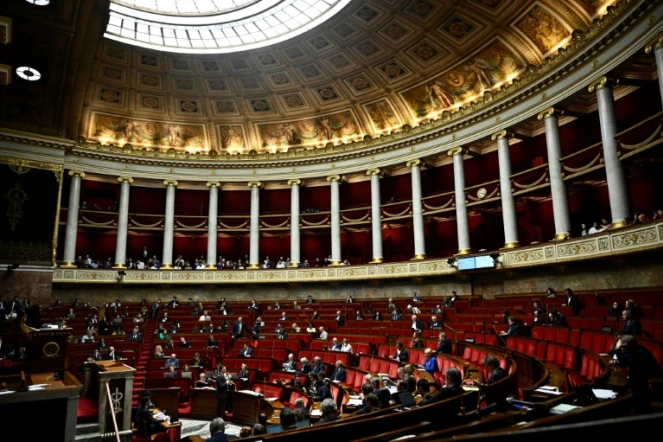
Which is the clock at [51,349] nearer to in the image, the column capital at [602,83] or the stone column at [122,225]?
the column capital at [602,83]

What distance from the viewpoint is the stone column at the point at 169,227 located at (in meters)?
25.8

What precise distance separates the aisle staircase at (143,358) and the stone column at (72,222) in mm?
7054

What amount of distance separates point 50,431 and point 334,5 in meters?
20.3

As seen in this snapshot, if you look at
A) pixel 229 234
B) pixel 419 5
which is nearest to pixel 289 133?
pixel 229 234

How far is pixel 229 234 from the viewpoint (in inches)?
1139

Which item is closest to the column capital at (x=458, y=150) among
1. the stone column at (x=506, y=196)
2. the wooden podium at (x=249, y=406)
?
the stone column at (x=506, y=196)

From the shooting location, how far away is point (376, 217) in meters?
24.5

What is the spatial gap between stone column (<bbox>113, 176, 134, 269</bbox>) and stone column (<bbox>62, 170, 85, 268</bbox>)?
2.10 metres

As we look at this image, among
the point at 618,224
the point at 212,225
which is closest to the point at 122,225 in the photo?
the point at 212,225

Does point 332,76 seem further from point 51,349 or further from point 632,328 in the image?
point 51,349

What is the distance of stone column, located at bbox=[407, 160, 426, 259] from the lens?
22641mm

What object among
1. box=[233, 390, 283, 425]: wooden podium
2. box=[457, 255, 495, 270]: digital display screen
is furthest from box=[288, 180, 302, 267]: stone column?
box=[233, 390, 283, 425]: wooden podium

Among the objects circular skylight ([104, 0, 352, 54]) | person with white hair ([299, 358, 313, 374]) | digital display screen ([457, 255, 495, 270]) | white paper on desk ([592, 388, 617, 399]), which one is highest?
circular skylight ([104, 0, 352, 54])

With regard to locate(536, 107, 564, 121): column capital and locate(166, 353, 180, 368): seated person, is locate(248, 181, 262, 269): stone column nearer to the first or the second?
locate(166, 353, 180, 368): seated person
